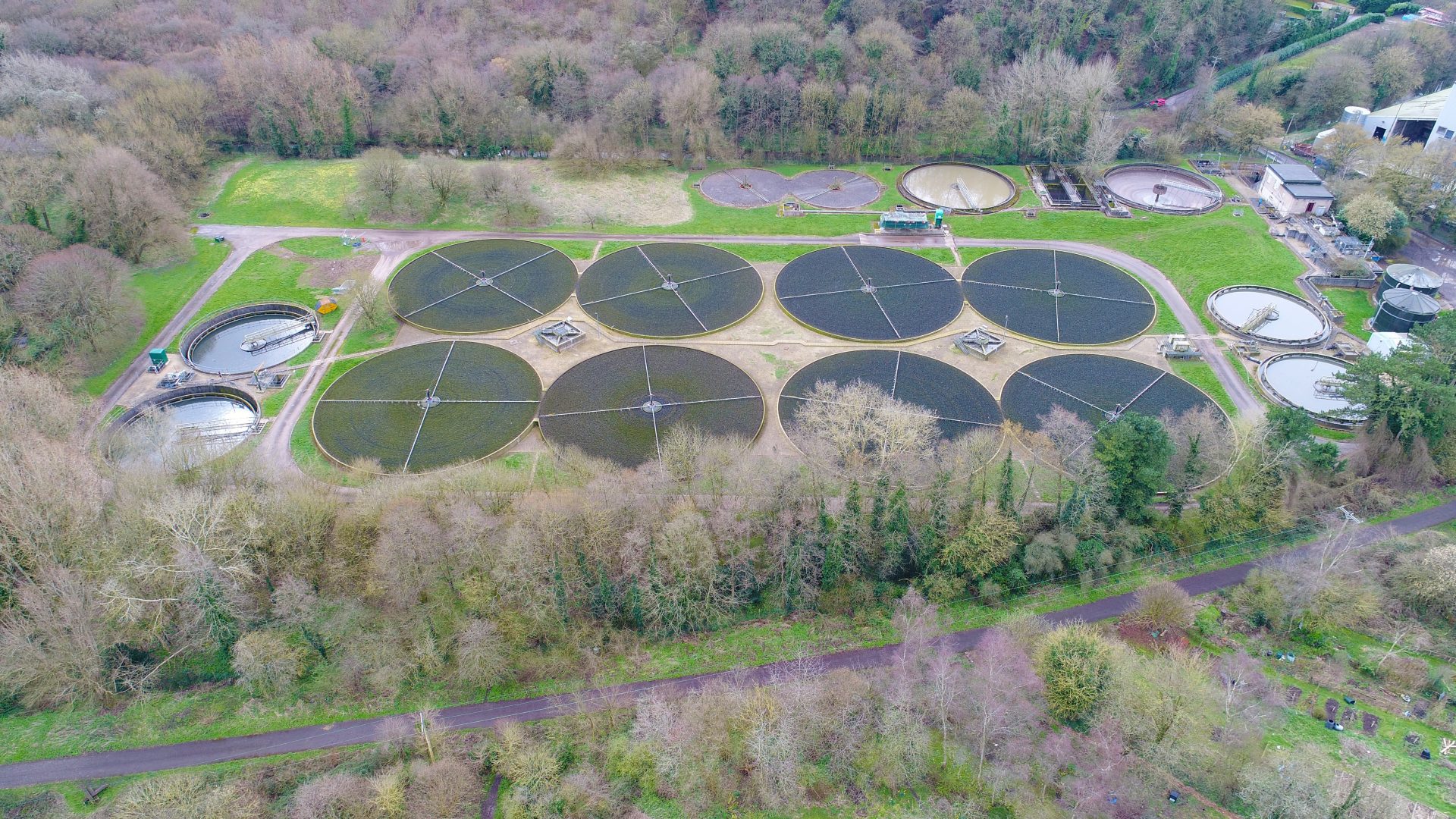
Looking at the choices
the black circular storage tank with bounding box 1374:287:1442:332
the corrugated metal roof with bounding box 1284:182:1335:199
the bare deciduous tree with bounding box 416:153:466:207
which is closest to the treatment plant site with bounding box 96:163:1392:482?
the black circular storage tank with bounding box 1374:287:1442:332

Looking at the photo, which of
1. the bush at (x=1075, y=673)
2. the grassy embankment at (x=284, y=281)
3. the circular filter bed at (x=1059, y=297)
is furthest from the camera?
the grassy embankment at (x=284, y=281)

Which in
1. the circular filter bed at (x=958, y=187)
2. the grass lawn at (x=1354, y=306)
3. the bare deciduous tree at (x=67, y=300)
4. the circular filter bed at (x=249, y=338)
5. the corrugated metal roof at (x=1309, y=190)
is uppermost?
the bare deciduous tree at (x=67, y=300)

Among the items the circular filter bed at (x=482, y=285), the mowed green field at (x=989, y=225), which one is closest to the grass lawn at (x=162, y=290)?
the mowed green field at (x=989, y=225)

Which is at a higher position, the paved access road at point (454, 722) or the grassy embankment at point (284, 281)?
the grassy embankment at point (284, 281)

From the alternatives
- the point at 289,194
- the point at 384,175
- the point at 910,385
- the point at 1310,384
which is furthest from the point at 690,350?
the point at 289,194

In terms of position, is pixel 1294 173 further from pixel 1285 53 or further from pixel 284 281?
pixel 284 281

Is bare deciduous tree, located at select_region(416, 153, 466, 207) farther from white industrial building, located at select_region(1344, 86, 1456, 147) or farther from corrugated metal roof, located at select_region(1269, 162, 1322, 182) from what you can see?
white industrial building, located at select_region(1344, 86, 1456, 147)

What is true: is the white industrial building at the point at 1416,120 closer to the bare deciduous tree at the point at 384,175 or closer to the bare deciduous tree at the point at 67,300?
the bare deciduous tree at the point at 384,175
